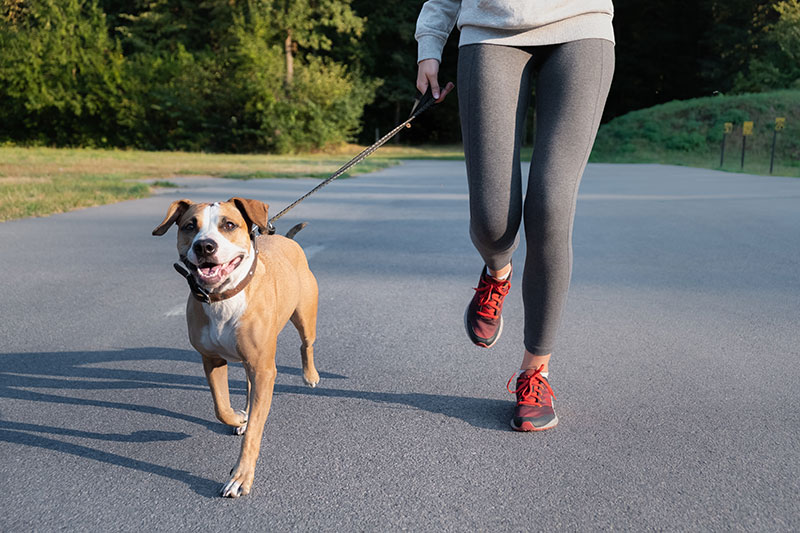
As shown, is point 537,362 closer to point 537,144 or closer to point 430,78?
point 537,144

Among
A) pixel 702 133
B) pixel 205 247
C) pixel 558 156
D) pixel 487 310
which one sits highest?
pixel 558 156

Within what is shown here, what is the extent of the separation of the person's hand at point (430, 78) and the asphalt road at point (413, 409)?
1.21 meters

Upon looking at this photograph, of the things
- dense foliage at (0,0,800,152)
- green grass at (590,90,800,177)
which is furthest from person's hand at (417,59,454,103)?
dense foliage at (0,0,800,152)

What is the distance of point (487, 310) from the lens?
10.0 ft

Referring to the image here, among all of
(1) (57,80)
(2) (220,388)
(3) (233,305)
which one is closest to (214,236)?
(3) (233,305)

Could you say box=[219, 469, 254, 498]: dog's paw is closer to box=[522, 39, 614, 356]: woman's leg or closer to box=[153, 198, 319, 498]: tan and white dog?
box=[153, 198, 319, 498]: tan and white dog

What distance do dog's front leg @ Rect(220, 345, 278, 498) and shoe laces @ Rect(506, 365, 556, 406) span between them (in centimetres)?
91

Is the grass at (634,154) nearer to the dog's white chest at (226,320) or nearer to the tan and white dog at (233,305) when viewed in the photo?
the tan and white dog at (233,305)

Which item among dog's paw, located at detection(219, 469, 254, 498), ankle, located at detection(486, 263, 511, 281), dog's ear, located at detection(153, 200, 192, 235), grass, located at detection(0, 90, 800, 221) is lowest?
grass, located at detection(0, 90, 800, 221)

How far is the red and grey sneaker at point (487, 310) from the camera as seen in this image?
3061 millimetres

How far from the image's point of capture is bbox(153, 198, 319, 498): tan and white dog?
7.59 ft

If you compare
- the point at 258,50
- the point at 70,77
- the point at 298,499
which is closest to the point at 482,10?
the point at 298,499

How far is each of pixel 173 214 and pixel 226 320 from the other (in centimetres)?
48

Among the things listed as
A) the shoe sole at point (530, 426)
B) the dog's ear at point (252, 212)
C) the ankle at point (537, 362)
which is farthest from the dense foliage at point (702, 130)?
the dog's ear at point (252, 212)
